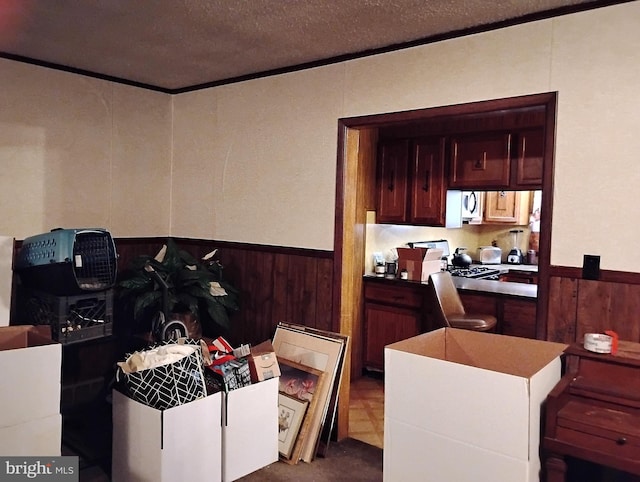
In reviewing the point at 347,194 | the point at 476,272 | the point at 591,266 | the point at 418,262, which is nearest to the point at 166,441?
the point at 347,194

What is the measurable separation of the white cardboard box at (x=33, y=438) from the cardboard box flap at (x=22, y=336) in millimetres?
393

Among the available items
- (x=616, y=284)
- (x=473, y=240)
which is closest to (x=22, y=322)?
(x=616, y=284)

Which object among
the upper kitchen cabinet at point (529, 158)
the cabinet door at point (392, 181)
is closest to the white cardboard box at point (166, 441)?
the cabinet door at point (392, 181)

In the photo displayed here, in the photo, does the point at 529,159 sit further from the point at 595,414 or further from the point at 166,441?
the point at 166,441

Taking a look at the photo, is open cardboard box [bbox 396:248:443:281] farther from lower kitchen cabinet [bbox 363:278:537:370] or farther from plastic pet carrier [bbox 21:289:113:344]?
plastic pet carrier [bbox 21:289:113:344]

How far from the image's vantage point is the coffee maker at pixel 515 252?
614 centimetres

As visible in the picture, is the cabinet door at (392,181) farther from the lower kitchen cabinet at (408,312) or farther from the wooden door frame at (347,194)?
the wooden door frame at (347,194)

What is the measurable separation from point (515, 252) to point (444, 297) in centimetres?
240

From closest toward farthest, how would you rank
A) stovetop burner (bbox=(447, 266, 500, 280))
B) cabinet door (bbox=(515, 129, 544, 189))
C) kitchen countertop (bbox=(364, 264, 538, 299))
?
kitchen countertop (bbox=(364, 264, 538, 299)) → cabinet door (bbox=(515, 129, 544, 189)) → stovetop burner (bbox=(447, 266, 500, 280))

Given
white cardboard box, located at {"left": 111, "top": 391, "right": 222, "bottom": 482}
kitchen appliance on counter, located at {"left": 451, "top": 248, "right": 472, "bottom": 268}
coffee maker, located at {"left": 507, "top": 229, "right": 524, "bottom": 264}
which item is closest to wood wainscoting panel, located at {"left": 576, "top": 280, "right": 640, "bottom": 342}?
white cardboard box, located at {"left": 111, "top": 391, "right": 222, "bottom": 482}

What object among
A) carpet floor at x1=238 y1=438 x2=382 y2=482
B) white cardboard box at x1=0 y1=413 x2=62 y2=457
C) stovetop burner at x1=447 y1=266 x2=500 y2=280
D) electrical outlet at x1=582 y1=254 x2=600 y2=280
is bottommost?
carpet floor at x1=238 y1=438 x2=382 y2=482

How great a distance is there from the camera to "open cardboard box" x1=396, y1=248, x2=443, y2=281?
181 inches

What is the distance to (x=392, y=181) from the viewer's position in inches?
191

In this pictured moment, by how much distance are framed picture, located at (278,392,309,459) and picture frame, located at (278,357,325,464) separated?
0.01 metres
